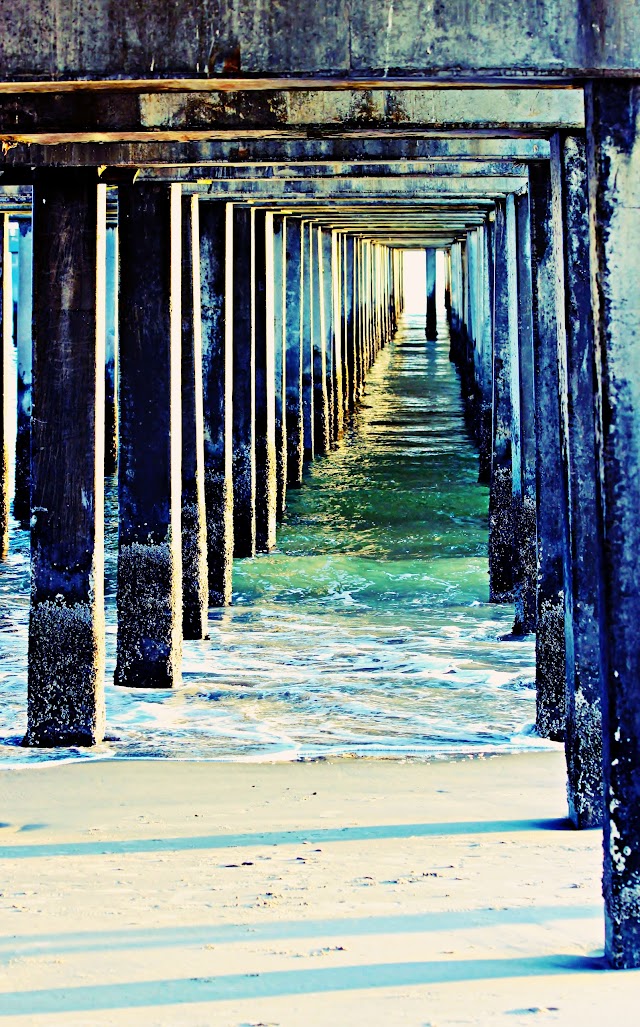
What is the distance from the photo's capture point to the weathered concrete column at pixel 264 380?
1128 centimetres

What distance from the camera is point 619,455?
10.7 feet

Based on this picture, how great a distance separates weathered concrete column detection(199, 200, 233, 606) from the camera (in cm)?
916

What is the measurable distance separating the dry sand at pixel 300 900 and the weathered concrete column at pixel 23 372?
25.9ft

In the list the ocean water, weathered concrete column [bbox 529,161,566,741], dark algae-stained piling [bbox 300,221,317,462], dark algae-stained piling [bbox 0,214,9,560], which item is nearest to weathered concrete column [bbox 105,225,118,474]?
the ocean water

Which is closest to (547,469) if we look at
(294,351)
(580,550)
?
(580,550)

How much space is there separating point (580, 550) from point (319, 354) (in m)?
12.3

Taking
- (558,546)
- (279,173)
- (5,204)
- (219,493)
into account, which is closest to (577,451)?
(558,546)

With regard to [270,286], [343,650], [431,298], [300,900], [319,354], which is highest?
[270,286]

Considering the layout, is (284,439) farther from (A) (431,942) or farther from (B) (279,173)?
(A) (431,942)

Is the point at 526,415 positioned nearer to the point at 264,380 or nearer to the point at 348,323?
the point at 264,380

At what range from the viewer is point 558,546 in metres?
5.90

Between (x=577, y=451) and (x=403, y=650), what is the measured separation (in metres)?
4.09

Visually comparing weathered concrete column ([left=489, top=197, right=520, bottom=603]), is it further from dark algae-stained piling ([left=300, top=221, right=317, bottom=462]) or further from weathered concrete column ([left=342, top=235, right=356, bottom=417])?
weathered concrete column ([left=342, top=235, right=356, bottom=417])

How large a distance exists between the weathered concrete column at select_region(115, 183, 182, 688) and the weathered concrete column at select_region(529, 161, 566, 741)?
1.88 metres
